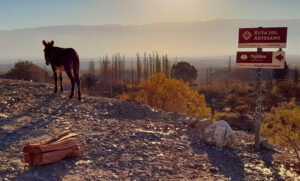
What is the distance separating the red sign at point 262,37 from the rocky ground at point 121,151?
2.68m

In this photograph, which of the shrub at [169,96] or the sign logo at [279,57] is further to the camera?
the shrub at [169,96]

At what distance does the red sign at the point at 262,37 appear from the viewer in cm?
675

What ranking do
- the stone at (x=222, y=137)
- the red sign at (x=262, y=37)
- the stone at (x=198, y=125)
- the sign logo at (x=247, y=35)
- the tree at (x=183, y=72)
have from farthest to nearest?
the tree at (x=183, y=72) < the stone at (x=198, y=125) < the stone at (x=222, y=137) < the sign logo at (x=247, y=35) < the red sign at (x=262, y=37)

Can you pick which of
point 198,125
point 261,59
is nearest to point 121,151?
point 198,125

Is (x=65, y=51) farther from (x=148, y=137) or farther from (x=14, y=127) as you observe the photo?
(x=148, y=137)

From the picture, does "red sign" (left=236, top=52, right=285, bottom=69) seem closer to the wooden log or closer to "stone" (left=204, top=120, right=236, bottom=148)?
"stone" (left=204, top=120, right=236, bottom=148)

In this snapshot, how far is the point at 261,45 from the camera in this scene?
22.7 ft

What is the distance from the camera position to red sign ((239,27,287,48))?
675 cm

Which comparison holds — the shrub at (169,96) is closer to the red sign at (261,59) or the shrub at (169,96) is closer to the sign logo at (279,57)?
the red sign at (261,59)

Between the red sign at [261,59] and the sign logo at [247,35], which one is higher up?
the sign logo at [247,35]

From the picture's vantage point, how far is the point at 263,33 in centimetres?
689

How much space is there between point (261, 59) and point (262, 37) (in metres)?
0.52

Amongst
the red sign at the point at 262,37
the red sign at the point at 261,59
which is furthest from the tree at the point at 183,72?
the red sign at the point at 262,37

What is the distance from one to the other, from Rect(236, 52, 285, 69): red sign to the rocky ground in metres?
2.19
